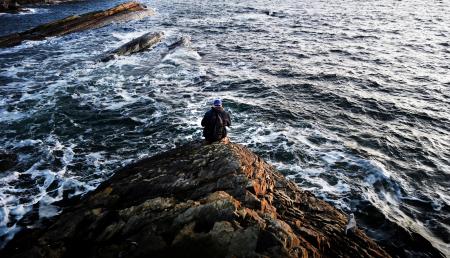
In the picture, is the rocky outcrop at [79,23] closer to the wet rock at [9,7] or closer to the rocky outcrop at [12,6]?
the wet rock at [9,7]

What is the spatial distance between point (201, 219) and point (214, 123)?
4.92 meters

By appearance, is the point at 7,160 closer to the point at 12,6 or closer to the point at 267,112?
the point at 267,112

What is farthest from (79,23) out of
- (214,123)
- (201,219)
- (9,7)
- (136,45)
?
(201,219)

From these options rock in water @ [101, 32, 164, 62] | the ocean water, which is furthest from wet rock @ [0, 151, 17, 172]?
rock in water @ [101, 32, 164, 62]

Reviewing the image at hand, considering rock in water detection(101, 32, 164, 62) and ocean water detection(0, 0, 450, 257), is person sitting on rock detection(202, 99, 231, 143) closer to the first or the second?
ocean water detection(0, 0, 450, 257)

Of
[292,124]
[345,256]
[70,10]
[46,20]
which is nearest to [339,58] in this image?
[292,124]

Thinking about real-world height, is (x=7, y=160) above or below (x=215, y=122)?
below

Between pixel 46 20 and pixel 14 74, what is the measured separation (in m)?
22.4

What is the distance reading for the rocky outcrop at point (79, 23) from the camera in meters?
32.3

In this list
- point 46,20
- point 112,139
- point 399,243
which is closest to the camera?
point 399,243

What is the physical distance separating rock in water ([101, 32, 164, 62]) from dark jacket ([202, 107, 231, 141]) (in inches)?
694

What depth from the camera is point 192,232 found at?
6727 millimetres

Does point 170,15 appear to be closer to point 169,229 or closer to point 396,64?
point 396,64

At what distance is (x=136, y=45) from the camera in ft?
94.7
